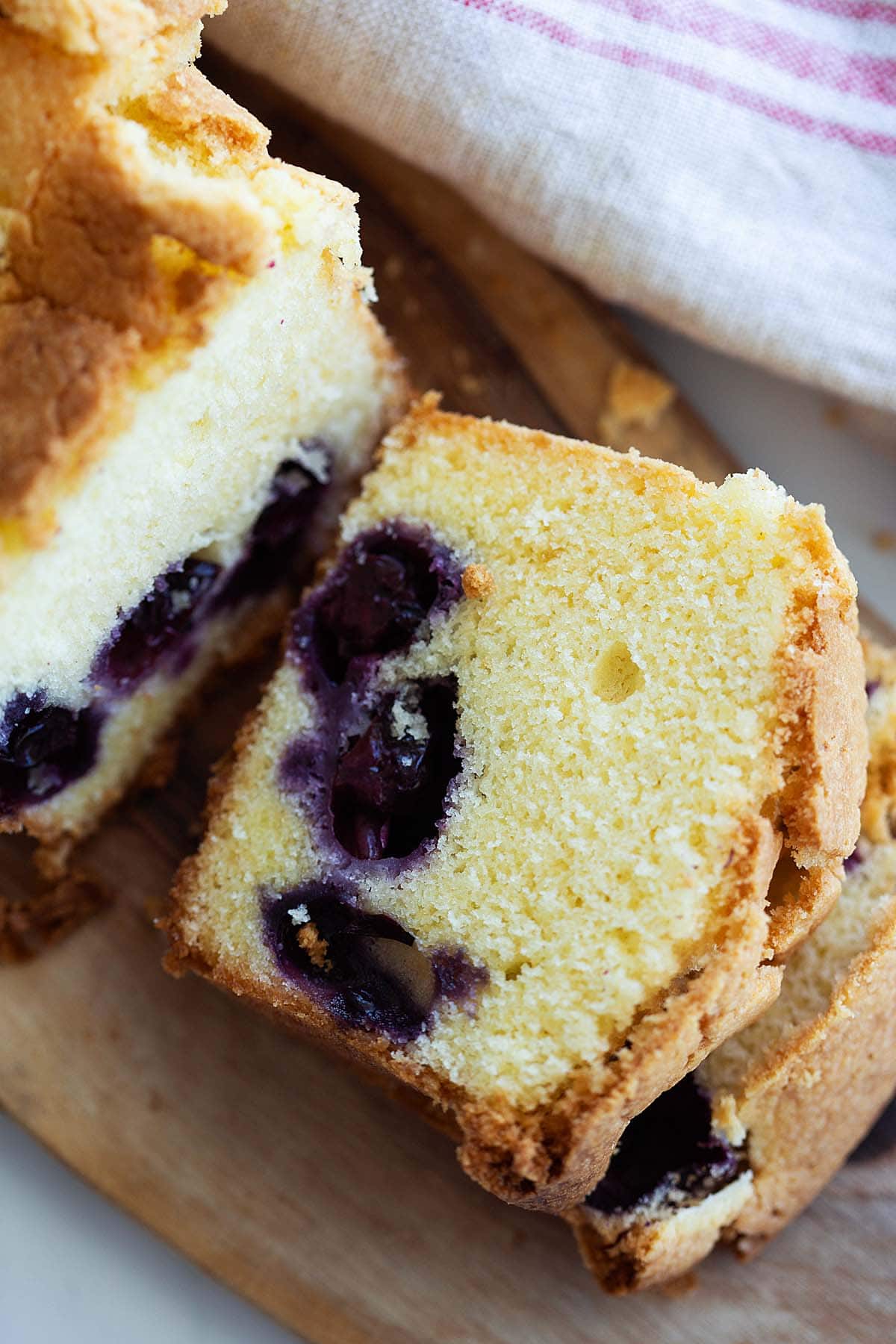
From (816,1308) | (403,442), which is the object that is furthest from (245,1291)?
(403,442)

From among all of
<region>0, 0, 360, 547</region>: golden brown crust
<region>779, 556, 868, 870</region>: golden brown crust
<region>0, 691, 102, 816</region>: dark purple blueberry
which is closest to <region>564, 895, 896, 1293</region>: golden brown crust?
<region>779, 556, 868, 870</region>: golden brown crust

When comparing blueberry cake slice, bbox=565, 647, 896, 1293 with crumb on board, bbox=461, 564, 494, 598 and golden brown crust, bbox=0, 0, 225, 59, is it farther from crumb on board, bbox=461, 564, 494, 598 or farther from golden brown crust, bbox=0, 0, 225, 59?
golden brown crust, bbox=0, 0, 225, 59

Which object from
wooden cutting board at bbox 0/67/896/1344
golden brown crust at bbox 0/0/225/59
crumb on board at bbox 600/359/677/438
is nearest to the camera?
golden brown crust at bbox 0/0/225/59

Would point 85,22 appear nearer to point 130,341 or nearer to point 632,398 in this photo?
point 130,341

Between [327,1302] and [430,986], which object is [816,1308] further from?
[430,986]

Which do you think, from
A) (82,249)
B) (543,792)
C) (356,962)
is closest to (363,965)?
(356,962)

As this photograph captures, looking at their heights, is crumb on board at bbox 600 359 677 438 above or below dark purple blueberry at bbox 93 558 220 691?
above
